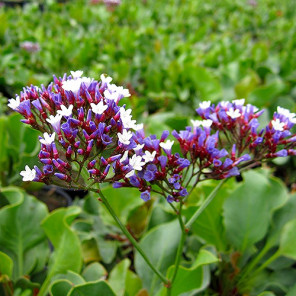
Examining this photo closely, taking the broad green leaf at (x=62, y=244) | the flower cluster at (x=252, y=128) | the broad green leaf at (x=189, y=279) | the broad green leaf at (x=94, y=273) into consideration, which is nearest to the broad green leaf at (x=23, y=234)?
the broad green leaf at (x=62, y=244)

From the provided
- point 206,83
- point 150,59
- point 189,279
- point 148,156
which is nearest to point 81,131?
point 148,156

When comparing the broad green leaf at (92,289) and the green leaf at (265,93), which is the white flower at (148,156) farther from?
the green leaf at (265,93)

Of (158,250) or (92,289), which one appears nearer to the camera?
(92,289)

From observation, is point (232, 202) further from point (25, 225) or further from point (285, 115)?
point (25, 225)

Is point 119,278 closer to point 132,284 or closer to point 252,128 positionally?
point 132,284

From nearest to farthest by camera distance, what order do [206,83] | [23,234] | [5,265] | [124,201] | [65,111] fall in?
[65,111]
[5,265]
[23,234]
[124,201]
[206,83]


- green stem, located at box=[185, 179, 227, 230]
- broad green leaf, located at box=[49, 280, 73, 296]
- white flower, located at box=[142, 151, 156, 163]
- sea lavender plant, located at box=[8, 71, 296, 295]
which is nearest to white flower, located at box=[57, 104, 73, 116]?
sea lavender plant, located at box=[8, 71, 296, 295]
